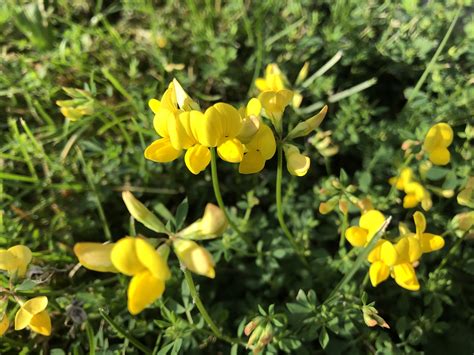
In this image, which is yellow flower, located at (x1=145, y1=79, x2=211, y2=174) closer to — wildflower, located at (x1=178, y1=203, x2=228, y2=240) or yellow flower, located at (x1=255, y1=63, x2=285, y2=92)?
wildflower, located at (x1=178, y1=203, x2=228, y2=240)

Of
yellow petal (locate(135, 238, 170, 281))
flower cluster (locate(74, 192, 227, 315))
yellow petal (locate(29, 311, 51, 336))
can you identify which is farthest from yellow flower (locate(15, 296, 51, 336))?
yellow petal (locate(135, 238, 170, 281))

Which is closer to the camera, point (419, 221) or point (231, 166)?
point (419, 221)

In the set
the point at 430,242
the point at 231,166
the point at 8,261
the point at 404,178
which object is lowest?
the point at 231,166

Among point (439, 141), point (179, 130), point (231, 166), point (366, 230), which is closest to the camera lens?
point (179, 130)

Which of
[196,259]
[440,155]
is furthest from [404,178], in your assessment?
[196,259]

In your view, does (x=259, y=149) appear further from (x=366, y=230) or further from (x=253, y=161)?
(x=366, y=230)
